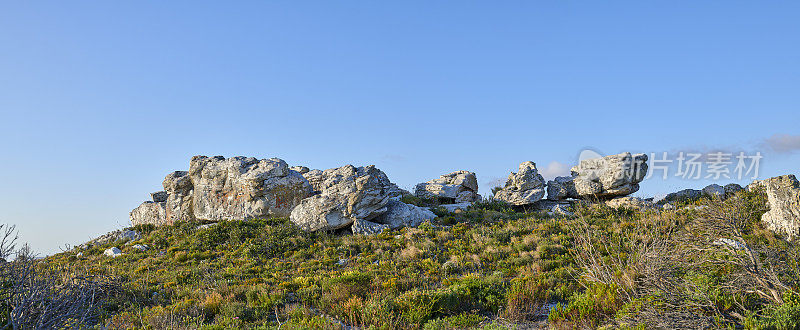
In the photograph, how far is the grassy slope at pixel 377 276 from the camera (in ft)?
31.3

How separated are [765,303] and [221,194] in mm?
24450

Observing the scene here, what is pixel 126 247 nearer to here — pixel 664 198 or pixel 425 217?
pixel 425 217

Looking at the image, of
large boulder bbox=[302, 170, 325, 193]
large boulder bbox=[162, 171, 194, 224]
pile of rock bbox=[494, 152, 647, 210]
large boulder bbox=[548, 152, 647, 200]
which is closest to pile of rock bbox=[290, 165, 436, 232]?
large boulder bbox=[302, 170, 325, 193]

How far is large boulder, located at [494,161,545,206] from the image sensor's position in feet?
92.1

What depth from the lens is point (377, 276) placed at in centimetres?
1369

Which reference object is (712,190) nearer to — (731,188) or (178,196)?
(731,188)

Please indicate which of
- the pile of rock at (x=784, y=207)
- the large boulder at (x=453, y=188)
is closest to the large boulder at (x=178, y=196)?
the large boulder at (x=453, y=188)

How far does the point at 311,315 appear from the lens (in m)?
10.4

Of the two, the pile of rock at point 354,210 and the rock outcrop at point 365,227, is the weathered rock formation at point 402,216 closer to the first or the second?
the pile of rock at point 354,210

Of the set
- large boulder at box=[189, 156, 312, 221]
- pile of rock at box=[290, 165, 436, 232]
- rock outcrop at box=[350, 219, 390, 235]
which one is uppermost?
large boulder at box=[189, 156, 312, 221]

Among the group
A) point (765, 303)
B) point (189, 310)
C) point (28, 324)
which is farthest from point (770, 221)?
point (28, 324)

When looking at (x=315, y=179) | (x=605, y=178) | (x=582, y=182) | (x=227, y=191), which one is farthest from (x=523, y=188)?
(x=227, y=191)

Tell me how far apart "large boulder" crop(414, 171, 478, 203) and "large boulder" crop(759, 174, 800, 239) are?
57.9ft

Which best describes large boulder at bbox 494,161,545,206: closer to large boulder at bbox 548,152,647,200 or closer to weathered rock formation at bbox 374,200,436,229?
large boulder at bbox 548,152,647,200
